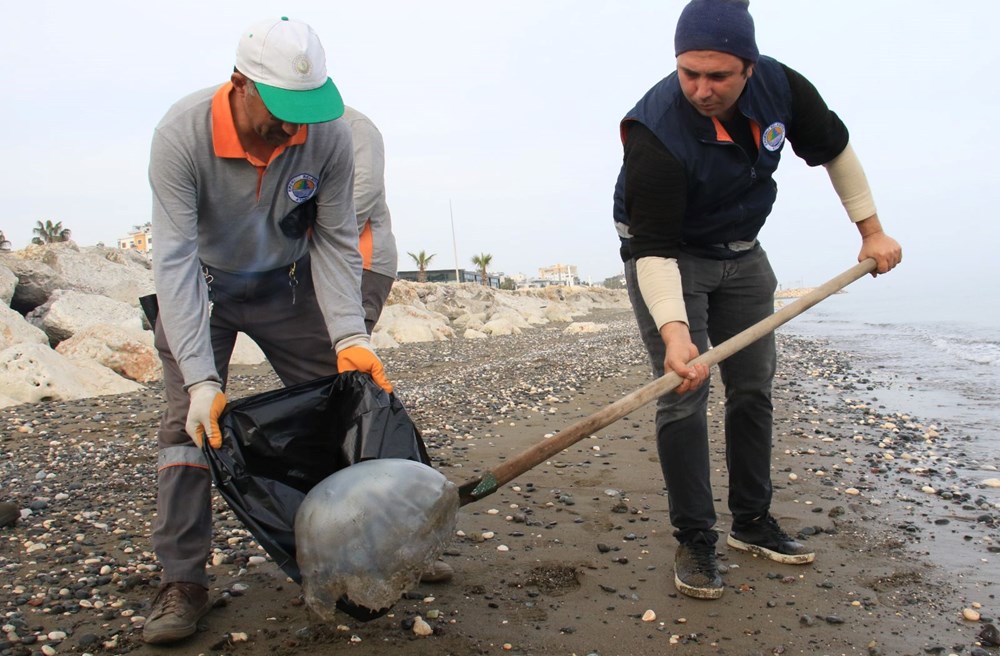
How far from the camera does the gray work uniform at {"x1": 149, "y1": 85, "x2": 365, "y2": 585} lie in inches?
98.9

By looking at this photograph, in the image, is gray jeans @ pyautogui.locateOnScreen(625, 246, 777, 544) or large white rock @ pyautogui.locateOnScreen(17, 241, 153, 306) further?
large white rock @ pyautogui.locateOnScreen(17, 241, 153, 306)

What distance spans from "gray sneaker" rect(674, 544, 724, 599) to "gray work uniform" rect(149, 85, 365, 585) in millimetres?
1598

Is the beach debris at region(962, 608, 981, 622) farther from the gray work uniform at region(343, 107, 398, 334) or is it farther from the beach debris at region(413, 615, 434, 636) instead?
the gray work uniform at region(343, 107, 398, 334)

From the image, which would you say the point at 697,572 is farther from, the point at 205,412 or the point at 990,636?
the point at 205,412

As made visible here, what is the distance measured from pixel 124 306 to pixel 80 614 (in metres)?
12.7

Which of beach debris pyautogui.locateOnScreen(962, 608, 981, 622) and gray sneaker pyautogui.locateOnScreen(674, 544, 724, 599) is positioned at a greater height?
gray sneaker pyautogui.locateOnScreen(674, 544, 724, 599)

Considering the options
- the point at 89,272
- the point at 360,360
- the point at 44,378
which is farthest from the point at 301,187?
the point at 89,272

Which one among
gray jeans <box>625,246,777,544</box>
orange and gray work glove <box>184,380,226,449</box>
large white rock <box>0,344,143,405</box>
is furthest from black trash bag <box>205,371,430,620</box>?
large white rock <box>0,344,143,405</box>

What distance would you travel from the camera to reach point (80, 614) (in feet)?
9.20

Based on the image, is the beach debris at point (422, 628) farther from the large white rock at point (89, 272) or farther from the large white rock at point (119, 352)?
the large white rock at point (89, 272)

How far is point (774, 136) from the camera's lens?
9.64ft

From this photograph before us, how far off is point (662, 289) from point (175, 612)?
2.10m

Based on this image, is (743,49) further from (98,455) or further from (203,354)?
(98,455)

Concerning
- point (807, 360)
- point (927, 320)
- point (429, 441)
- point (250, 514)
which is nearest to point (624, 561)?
point (250, 514)
